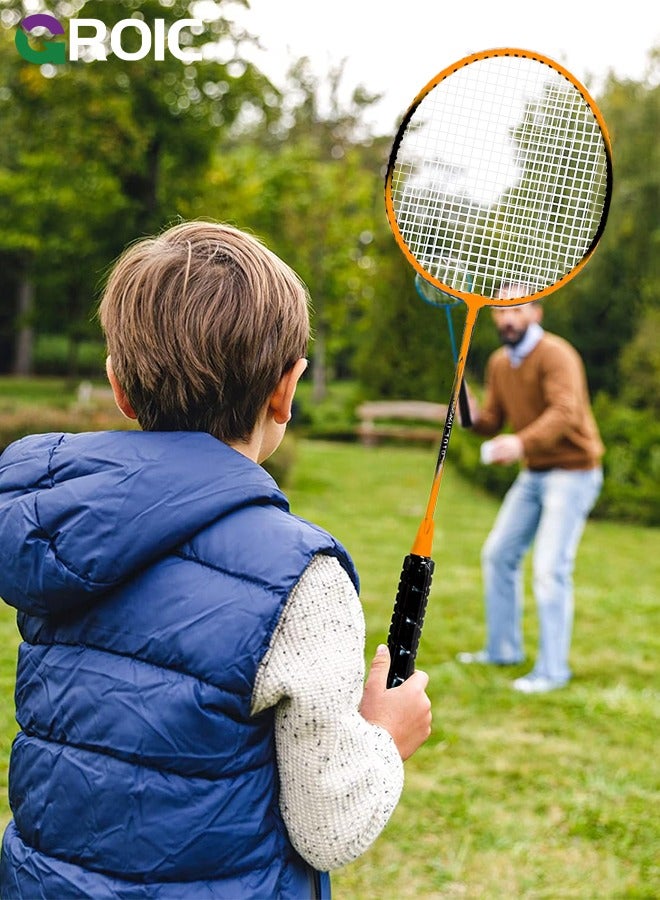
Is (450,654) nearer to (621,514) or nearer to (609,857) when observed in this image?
(609,857)

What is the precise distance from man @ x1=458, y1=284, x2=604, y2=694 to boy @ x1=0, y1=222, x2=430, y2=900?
3834mm

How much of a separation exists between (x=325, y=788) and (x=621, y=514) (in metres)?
11.5

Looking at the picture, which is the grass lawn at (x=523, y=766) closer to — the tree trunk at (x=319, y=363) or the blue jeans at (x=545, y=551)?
the blue jeans at (x=545, y=551)

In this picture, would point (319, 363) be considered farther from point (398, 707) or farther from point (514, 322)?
point (398, 707)

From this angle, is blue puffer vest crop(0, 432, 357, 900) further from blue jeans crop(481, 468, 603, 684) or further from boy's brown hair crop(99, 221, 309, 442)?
blue jeans crop(481, 468, 603, 684)

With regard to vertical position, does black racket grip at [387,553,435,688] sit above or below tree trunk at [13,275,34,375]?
above

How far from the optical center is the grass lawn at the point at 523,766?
11.5 feet

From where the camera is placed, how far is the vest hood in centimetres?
140

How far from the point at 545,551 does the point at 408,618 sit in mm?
3765

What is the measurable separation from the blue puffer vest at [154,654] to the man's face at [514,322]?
4078 millimetres

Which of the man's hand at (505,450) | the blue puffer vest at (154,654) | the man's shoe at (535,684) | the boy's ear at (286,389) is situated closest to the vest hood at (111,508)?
the blue puffer vest at (154,654)

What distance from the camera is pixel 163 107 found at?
43.4 feet

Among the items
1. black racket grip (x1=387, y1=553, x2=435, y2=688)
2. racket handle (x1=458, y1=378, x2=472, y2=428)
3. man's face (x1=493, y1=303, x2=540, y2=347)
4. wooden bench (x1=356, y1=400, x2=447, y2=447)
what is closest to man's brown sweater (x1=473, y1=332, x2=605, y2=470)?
man's face (x1=493, y1=303, x2=540, y2=347)

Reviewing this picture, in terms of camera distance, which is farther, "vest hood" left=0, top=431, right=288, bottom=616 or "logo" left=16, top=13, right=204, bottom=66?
"logo" left=16, top=13, right=204, bottom=66
